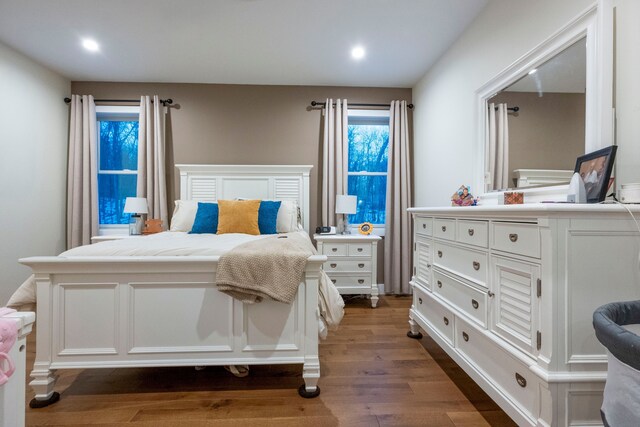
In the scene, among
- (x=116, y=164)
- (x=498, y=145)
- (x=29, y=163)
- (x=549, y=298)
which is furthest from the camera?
(x=116, y=164)

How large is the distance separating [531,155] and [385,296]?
2.32 metres

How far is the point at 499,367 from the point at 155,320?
5.65ft

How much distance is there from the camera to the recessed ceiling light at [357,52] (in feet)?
9.71

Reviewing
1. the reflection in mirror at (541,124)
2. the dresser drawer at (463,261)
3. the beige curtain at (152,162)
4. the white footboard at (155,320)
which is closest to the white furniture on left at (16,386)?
the white footboard at (155,320)

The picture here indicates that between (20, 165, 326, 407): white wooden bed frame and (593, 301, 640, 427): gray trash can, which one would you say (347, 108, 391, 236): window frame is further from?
(593, 301, 640, 427): gray trash can

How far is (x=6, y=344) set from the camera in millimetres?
713

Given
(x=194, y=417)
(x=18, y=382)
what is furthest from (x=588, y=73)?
(x=194, y=417)

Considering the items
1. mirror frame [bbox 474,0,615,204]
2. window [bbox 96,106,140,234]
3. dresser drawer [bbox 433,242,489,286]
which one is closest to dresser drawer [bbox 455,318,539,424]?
dresser drawer [bbox 433,242,489,286]

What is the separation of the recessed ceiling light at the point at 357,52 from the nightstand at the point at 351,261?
6.13ft

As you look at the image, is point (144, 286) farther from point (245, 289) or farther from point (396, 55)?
point (396, 55)

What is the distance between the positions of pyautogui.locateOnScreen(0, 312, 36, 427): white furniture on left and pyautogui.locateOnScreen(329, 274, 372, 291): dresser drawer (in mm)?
2695

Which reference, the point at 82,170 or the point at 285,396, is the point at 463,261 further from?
the point at 82,170

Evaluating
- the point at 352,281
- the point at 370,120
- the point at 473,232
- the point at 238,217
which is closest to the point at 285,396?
the point at 473,232

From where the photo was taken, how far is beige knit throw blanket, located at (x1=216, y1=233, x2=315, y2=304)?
5.31 ft
